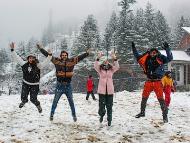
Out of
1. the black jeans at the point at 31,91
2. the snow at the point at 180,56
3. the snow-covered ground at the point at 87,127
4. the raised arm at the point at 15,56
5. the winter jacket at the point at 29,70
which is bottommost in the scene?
the snow-covered ground at the point at 87,127

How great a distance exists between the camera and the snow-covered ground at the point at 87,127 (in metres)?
10.6

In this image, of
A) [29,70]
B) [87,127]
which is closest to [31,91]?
[29,70]

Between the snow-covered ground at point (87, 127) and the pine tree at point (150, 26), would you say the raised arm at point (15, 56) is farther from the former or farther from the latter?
the pine tree at point (150, 26)

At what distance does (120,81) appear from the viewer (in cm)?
3769

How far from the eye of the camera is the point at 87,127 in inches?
470

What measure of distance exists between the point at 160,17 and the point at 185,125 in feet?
187

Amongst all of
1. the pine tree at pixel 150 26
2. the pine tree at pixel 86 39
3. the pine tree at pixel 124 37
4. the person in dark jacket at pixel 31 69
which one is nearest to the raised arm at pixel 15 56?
the person in dark jacket at pixel 31 69

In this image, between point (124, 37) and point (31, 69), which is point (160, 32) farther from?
point (31, 69)

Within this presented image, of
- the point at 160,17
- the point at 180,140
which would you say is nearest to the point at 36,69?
the point at 180,140

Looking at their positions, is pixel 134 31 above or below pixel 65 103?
above

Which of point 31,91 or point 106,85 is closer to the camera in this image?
point 106,85

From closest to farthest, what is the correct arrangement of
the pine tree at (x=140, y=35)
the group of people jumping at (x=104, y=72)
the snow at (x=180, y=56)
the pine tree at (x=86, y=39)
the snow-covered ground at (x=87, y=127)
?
the snow-covered ground at (x=87, y=127) → the group of people jumping at (x=104, y=72) → the snow at (x=180, y=56) → the pine tree at (x=140, y=35) → the pine tree at (x=86, y=39)

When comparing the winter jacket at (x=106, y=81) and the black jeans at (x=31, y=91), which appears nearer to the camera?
the winter jacket at (x=106, y=81)

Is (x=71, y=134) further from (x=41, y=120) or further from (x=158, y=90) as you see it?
(x=158, y=90)
